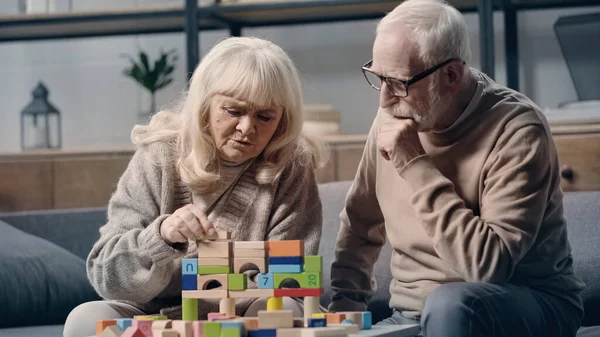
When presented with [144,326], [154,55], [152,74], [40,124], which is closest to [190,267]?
[144,326]

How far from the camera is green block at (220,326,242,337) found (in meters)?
1.48

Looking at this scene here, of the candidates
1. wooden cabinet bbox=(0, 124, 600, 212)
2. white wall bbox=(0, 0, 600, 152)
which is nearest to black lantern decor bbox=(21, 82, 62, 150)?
white wall bbox=(0, 0, 600, 152)

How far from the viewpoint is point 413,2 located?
1916 millimetres

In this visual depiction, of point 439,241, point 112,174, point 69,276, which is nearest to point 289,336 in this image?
point 439,241

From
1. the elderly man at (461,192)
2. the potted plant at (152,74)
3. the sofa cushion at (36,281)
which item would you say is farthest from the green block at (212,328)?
the potted plant at (152,74)

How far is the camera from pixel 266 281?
1637 mm

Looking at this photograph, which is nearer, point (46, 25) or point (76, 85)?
point (46, 25)

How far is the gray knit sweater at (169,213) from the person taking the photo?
200 centimetres

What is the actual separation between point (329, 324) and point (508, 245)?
1.21ft

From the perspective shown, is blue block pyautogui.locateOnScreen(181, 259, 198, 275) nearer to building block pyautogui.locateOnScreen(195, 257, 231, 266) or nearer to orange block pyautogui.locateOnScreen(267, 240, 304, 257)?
building block pyautogui.locateOnScreen(195, 257, 231, 266)

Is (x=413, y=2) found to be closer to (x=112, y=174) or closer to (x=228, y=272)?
(x=228, y=272)

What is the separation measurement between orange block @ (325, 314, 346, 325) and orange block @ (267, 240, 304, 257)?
11 centimetres

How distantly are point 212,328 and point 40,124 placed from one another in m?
2.89

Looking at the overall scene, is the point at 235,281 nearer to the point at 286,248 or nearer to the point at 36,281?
the point at 286,248
